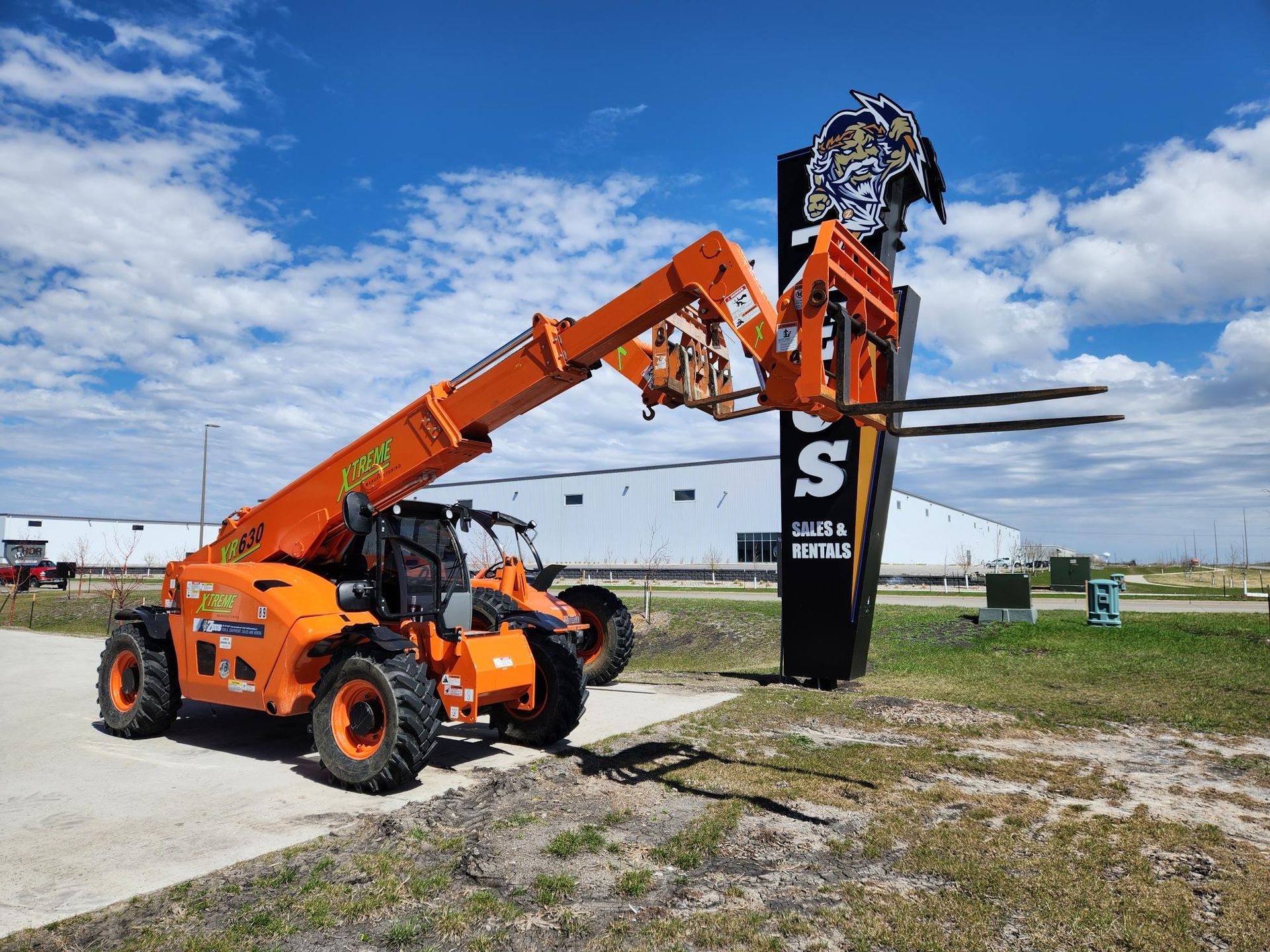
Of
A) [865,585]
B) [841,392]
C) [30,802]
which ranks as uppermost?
[841,392]

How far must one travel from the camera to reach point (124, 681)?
9.28 meters

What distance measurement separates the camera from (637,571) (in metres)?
47.5

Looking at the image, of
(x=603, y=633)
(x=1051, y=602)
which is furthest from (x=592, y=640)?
(x=1051, y=602)

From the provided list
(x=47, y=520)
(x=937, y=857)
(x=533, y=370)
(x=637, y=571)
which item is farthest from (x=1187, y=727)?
(x=47, y=520)

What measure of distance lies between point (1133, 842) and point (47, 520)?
78298 mm

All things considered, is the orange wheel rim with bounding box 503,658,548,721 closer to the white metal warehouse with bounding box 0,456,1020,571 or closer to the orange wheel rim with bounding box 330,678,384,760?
the orange wheel rim with bounding box 330,678,384,760

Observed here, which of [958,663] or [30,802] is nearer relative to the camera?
[30,802]

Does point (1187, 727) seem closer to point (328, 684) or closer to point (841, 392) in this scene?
point (841, 392)

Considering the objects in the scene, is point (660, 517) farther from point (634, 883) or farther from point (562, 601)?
point (634, 883)

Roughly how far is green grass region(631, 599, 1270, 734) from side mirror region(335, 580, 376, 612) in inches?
294

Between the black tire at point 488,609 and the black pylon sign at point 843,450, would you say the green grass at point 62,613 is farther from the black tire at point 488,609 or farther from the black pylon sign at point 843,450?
the black pylon sign at point 843,450

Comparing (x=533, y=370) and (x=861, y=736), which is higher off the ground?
(x=533, y=370)

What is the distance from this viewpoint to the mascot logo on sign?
11984mm

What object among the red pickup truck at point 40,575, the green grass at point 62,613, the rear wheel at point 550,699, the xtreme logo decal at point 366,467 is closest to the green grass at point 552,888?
the rear wheel at point 550,699
